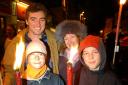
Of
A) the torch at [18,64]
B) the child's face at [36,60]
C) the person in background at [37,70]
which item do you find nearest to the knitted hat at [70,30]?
the person in background at [37,70]

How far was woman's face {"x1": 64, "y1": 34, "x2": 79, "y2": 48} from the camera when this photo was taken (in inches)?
175

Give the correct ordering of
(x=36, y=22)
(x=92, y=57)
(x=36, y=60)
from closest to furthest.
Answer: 1. (x=36, y=60)
2. (x=92, y=57)
3. (x=36, y=22)

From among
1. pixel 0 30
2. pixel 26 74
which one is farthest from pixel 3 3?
pixel 26 74

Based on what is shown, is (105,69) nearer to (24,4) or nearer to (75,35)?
(75,35)

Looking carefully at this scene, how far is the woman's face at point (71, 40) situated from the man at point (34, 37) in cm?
19

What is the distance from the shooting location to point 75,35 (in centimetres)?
455

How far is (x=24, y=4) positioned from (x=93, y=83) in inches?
488

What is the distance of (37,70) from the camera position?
349cm

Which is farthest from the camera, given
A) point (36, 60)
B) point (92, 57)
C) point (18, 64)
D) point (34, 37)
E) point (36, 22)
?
point (34, 37)

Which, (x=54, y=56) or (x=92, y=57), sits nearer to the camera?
(x=92, y=57)

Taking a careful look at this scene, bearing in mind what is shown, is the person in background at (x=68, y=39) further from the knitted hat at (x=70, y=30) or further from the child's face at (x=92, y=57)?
the child's face at (x=92, y=57)

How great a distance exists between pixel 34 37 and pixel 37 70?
869 millimetres

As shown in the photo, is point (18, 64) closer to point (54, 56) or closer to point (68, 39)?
point (54, 56)

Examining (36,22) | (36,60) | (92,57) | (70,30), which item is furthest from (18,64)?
(70,30)
